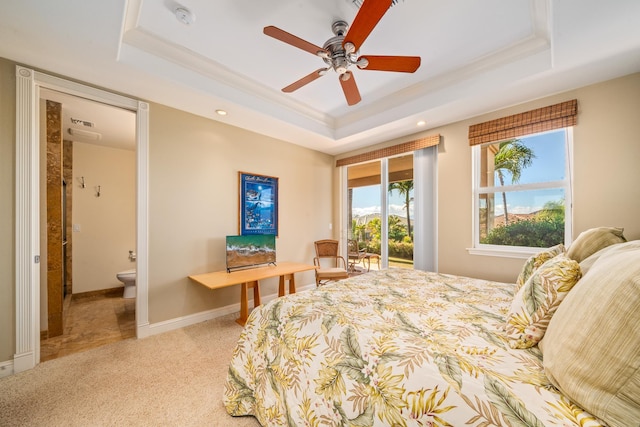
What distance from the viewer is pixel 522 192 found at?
2871mm

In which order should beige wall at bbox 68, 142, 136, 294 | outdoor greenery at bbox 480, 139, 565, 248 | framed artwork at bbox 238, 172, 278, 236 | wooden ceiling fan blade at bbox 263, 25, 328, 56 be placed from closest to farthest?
wooden ceiling fan blade at bbox 263, 25, 328, 56
outdoor greenery at bbox 480, 139, 565, 248
framed artwork at bbox 238, 172, 278, 236
beige wall at bbox 68, 142, 136, 294

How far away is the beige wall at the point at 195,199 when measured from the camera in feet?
9.08

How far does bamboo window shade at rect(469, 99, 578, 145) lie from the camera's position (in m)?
2.44

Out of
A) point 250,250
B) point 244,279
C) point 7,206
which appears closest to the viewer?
point 7,206

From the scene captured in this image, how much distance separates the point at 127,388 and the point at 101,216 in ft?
11.5

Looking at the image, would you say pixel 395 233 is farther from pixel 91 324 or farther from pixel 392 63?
pixel 91 324

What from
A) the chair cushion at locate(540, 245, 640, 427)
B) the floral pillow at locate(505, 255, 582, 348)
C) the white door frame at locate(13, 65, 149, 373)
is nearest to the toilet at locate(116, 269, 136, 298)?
the white door frame at locate(13, 65, 149, 373)

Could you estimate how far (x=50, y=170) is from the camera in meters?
2.62

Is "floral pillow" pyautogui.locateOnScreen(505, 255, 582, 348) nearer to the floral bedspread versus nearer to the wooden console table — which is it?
the floral bedspread

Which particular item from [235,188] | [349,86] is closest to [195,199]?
[235,188]

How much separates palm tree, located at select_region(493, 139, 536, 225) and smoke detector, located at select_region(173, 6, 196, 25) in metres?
3.45

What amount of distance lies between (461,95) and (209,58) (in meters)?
2.64

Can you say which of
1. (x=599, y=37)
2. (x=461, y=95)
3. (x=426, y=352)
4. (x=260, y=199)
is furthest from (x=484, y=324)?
(x=260, y=199)

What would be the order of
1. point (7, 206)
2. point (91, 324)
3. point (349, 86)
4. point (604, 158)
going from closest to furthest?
point (7, 206), point (349, 86), point (604, 158), point (91, 324)
